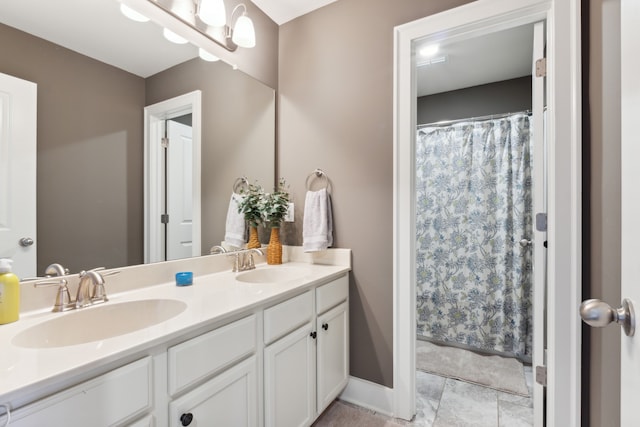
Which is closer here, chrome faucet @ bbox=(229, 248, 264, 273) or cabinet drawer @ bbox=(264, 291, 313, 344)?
cabinet drawer @ bbox=(264, 291, 313, 344)

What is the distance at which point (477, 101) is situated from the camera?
281 cm

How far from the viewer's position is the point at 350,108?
70.4 inches

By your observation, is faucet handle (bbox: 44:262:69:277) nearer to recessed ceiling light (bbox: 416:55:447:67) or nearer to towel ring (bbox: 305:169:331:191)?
towel ring (bbox: 305:169:331:191)

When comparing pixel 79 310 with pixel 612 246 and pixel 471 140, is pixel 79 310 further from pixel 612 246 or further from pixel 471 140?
pixel 471 140

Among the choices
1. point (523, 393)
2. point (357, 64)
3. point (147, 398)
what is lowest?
point (523, 393)

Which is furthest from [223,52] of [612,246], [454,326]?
[454,326]

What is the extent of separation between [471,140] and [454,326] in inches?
60.7

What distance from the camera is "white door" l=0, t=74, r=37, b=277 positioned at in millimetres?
954

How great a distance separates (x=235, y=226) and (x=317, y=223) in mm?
491

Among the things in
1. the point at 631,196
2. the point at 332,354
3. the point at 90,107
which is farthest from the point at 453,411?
the point at 90,107

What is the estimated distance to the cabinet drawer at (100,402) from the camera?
59 centimetres

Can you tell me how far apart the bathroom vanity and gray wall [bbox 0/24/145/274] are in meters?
0.17

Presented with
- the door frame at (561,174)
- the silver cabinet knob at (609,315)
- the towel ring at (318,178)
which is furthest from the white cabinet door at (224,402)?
the door frame at (561,174)

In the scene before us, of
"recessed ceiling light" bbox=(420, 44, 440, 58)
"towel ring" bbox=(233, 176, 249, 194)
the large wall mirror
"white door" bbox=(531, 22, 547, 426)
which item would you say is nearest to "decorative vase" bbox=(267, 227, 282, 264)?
"towel ring" bbox=(233, 176, 249, 194)
